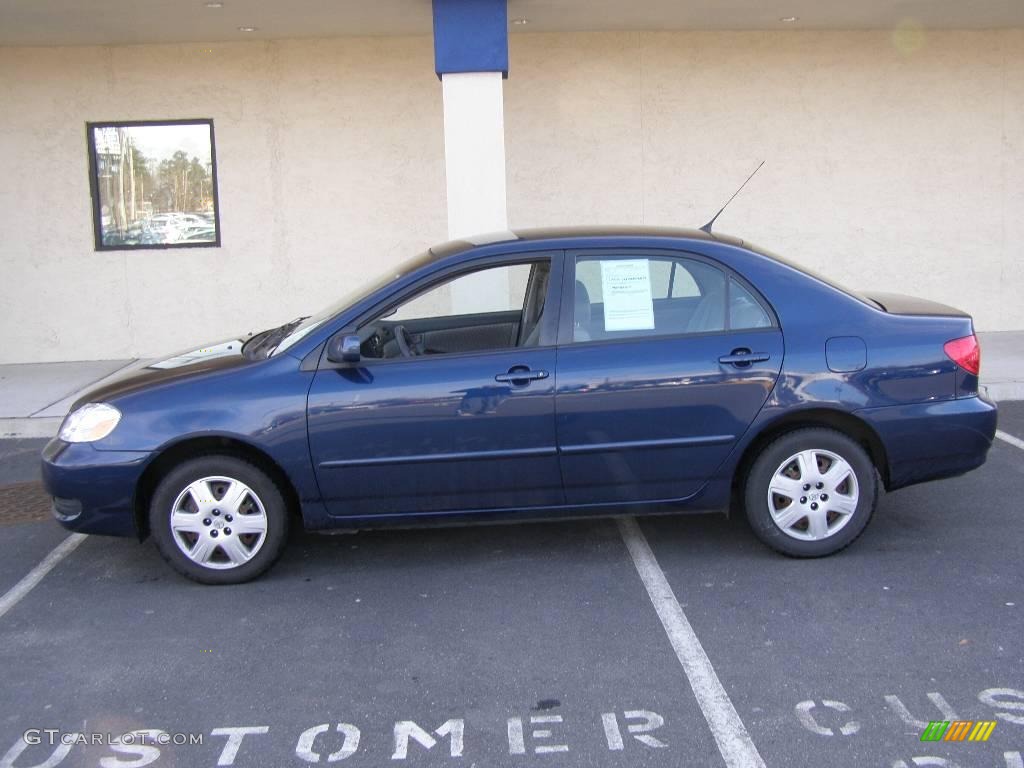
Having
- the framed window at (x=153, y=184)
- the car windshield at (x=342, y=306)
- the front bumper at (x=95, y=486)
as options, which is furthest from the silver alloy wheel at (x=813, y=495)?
the framed window at (x=153, y=184)

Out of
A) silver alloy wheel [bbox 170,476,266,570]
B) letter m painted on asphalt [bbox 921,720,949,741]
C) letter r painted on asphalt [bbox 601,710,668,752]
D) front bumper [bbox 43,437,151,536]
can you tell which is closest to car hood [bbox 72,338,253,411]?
front bumper [bbox 43,437,151,536]

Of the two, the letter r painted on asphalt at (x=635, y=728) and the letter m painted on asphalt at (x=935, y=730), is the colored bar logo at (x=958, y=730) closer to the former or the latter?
the letter m painted on asphalt at (x=935, y=730)

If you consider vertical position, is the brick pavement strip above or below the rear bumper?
below

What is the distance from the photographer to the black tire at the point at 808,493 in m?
5.26

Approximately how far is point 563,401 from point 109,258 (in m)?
7.56

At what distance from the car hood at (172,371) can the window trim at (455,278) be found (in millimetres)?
529

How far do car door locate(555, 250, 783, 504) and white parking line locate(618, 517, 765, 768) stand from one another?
0.41 meters

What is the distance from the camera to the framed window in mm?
11102

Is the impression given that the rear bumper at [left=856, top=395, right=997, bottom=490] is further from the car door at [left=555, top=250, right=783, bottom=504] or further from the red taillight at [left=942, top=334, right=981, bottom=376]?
the car door at [left=555, top=250, right=783, bottom=504]

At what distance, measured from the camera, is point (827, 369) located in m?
5.24

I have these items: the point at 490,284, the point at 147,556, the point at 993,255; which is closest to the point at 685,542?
the point at 490,284

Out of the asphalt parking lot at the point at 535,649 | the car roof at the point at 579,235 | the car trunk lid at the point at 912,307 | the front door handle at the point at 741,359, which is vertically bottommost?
the asphalt parking lot at the point at 535,649

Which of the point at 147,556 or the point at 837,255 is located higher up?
the point at 837,255

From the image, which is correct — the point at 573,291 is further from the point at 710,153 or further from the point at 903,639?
the point at 710,153
